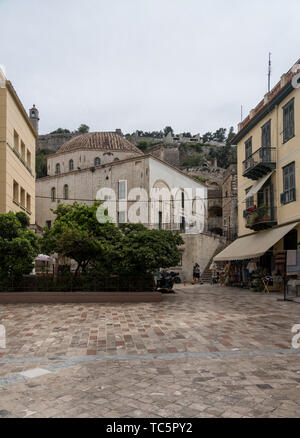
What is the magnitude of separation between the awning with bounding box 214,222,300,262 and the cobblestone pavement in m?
6.18

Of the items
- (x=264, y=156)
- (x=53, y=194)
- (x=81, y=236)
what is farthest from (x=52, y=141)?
(x=81, y=236)

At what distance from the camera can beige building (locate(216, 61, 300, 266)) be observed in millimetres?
16953

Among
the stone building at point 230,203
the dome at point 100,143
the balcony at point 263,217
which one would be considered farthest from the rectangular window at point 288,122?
the dome at point 100,143

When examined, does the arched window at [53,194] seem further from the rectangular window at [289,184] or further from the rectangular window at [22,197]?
the rectangular window at [289,184]

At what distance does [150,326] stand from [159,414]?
5.52 metres

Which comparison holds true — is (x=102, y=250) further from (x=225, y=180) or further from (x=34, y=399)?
(x=225, y=180)

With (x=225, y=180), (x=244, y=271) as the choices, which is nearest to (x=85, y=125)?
(x=225, y=180)

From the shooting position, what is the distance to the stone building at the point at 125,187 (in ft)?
103

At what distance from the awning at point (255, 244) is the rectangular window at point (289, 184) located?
1.31 metres

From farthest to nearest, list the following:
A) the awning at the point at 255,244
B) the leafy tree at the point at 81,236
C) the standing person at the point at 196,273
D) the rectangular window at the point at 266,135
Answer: the standing person at the point at 196,273
the rectangular window at the point at 266,135
the awning at the point at 255,244
the leafy tree at the point at 81,236

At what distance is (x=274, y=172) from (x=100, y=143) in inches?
998

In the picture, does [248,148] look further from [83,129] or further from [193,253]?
[83,129]

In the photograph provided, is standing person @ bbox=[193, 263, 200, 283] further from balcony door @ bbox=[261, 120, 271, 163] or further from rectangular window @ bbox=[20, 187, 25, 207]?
rectangular window @ bbox=[20, 187, 25, 207]

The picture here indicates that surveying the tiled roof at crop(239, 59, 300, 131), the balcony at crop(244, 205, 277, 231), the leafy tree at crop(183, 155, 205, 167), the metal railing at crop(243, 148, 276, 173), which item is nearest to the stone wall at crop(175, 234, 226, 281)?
the balcony at crop(244, 205, 277, 231)
